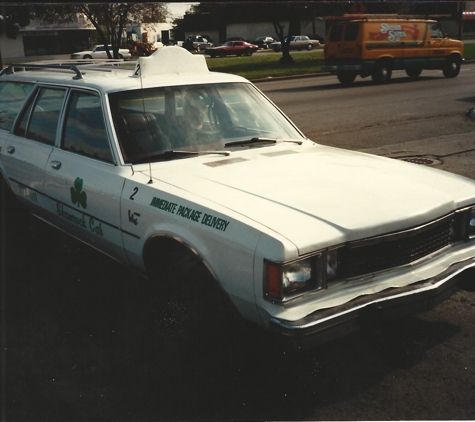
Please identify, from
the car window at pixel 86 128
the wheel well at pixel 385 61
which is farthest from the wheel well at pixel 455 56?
the car window at pixel 86 128

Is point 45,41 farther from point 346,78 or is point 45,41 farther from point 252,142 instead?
point 252,142

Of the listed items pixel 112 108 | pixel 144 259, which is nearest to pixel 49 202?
pixel 112 108

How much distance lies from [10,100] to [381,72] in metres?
17.1

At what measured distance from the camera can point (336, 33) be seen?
70.9ft

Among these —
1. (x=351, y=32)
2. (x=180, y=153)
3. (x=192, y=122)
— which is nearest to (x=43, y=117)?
(x=192, y=122)

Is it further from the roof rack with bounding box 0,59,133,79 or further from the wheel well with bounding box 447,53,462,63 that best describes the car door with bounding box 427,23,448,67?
the roof rack with bounding box 0,59,133,79

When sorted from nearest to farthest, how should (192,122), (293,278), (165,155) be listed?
1. (293,278)
2. (165,155)
3. (192,122)

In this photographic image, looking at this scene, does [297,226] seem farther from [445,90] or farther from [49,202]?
[445,90]

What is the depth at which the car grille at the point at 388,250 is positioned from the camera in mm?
3215

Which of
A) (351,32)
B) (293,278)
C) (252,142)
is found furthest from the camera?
(351,32)

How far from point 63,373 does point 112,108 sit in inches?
73.4

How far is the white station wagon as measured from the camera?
3113 millimetres

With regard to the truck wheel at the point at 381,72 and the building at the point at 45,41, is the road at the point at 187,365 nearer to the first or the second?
the truck wheel at the point at 381,72

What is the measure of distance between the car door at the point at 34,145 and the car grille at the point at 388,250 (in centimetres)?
284
